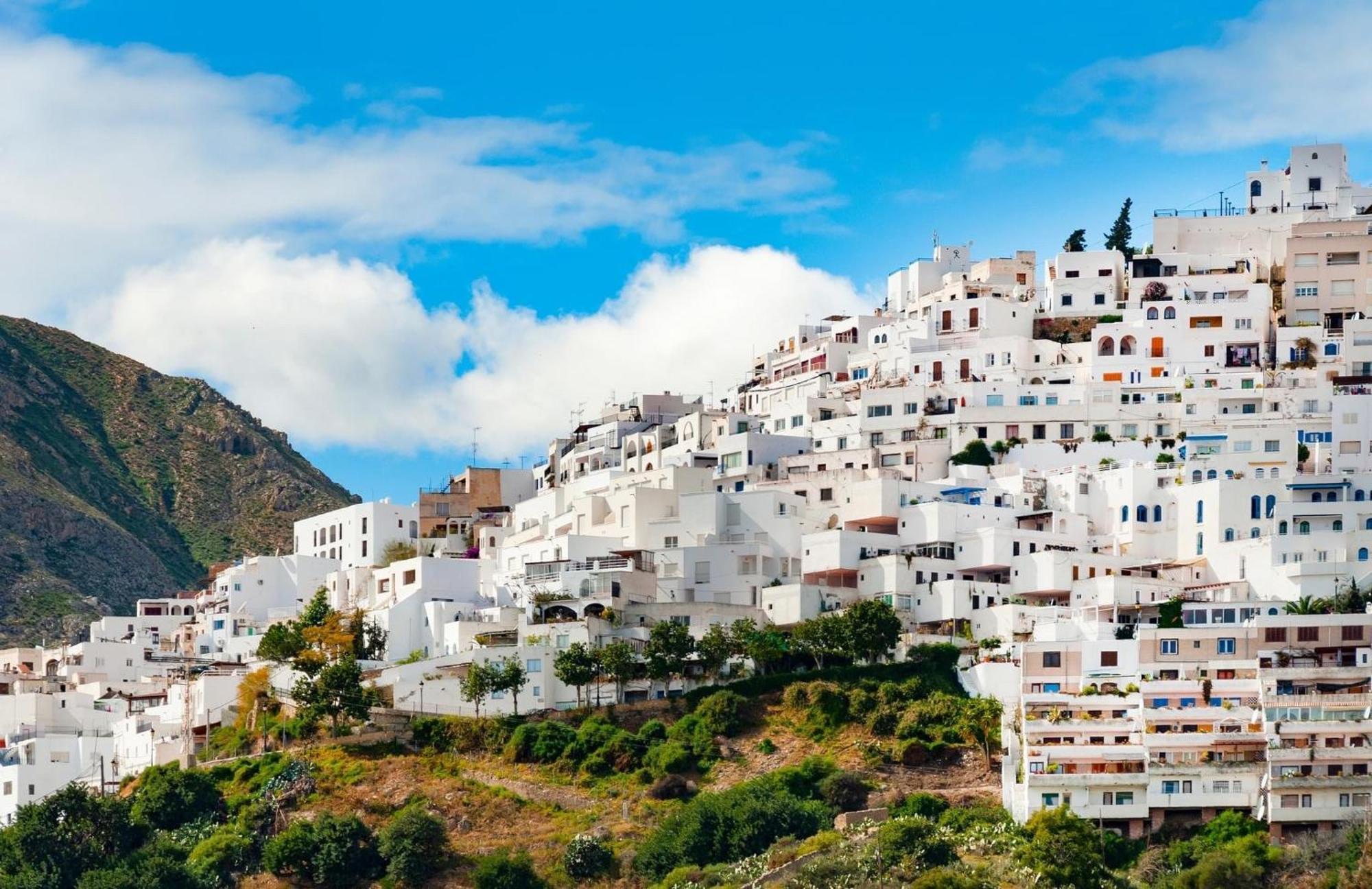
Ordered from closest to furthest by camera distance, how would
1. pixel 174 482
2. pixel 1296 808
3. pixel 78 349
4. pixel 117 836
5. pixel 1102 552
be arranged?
pixel 1296 808, pixel 117 836, pixel 1102 552, pixel 174 482, pixel 78 349

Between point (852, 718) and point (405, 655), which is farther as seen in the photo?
point (405, 655)

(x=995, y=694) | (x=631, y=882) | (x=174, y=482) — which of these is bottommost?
(x=631, y=882)

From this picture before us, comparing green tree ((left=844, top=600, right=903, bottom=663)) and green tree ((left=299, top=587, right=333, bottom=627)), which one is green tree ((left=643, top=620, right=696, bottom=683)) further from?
green tree ((left=299, top=587, right=333, bottom=627))

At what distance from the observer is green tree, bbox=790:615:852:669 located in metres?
69.6

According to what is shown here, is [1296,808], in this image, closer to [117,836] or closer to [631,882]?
[631,882]

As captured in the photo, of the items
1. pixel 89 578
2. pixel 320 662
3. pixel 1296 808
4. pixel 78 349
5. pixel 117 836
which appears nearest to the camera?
pixel 1296 808

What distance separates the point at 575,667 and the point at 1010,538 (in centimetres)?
1447

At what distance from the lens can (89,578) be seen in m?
109

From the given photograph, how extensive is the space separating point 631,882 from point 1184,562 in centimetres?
2151

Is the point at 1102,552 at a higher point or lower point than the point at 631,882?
higher

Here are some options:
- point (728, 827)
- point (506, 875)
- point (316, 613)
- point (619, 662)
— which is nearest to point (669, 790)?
point (728, 827)

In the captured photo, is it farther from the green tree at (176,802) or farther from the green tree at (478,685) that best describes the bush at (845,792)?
the green tree at (176,802)

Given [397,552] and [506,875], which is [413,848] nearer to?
[506,875]

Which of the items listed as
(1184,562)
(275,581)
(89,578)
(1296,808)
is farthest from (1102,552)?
(89,578)
